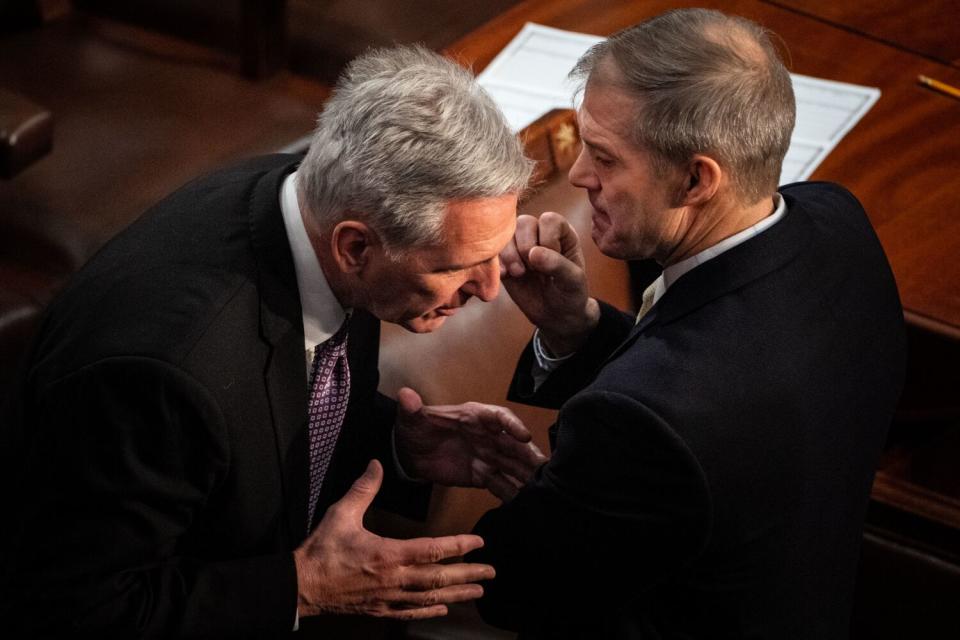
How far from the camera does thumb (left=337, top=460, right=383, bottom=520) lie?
69.7 inches

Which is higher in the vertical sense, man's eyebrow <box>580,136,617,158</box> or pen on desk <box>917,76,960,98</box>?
man's eyebrow <box>580,136,617,158</box>

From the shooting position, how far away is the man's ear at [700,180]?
167 centimetres

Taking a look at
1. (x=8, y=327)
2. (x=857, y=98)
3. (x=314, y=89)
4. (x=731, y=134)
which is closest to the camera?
(x=731, y=134)

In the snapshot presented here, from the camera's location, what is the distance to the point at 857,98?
2.89 m

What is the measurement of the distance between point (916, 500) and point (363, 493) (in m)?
1.38

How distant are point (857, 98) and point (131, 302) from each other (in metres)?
1.94

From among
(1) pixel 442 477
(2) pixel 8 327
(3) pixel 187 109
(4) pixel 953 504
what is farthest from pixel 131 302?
(4) pixel 953 504

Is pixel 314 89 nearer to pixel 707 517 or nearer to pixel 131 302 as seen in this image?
pixel 131 302

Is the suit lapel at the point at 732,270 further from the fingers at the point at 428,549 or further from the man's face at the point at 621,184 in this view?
the fingers at the point at 428,549

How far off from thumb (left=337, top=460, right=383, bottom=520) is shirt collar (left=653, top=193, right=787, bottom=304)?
1.60 feet

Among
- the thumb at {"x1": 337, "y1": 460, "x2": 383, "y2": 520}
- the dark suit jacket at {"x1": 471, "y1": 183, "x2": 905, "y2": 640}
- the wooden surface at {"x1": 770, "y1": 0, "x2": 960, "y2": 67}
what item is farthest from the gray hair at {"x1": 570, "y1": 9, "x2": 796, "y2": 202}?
the wooden surface at {"x1": 770, "y1": 0, "x2": 960, "y2": 67}

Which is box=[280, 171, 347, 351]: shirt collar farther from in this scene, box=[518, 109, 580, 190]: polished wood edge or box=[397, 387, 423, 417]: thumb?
box=[518, 109, 580, 190]: polished wood edge

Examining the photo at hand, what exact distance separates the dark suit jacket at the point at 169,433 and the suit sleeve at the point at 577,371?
49 cm

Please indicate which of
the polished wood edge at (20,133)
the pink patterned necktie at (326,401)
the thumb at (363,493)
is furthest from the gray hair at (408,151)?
the polished wood edge at (20,133)
